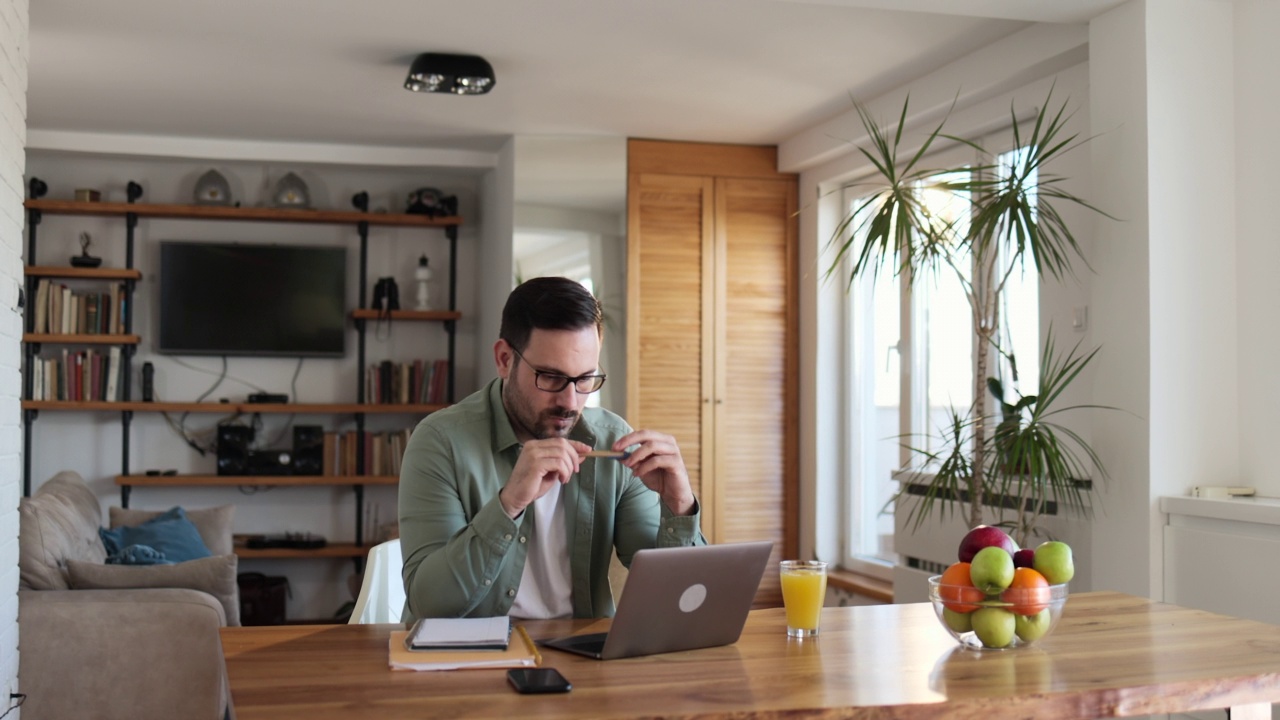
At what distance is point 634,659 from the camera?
64.2 inches

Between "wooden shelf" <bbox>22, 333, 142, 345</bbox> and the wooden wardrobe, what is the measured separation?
2606 millimetres

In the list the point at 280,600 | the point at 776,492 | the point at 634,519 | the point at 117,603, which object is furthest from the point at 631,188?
the point at 634,519

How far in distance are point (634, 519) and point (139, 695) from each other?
6.83 feet

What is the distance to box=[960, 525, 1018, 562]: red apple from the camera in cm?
174

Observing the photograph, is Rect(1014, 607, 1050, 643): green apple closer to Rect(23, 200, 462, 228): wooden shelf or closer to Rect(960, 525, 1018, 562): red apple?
Rect(960, 525, 1018, 562): red apple

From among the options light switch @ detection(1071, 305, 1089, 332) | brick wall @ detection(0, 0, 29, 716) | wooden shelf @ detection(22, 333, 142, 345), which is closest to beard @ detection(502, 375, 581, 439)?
brick wall @ detection(0, 0, 29, 716)

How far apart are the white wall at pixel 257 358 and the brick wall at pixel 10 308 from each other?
297cm

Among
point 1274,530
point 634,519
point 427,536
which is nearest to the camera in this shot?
point 427,536

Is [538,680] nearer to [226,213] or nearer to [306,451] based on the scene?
[306,451]

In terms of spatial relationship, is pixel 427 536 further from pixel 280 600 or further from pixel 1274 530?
pixel 280 600

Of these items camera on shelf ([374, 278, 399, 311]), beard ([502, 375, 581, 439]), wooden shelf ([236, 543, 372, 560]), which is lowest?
wooden shelf ([236, 543, 372, 560])

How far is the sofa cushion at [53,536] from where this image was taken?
141 inches

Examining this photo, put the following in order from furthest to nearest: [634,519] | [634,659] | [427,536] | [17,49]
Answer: [17,49]
[634,519]
[427,536]
[634,659]

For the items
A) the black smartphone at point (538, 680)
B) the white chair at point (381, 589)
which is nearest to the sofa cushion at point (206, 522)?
the white chair at point (381, 589)
